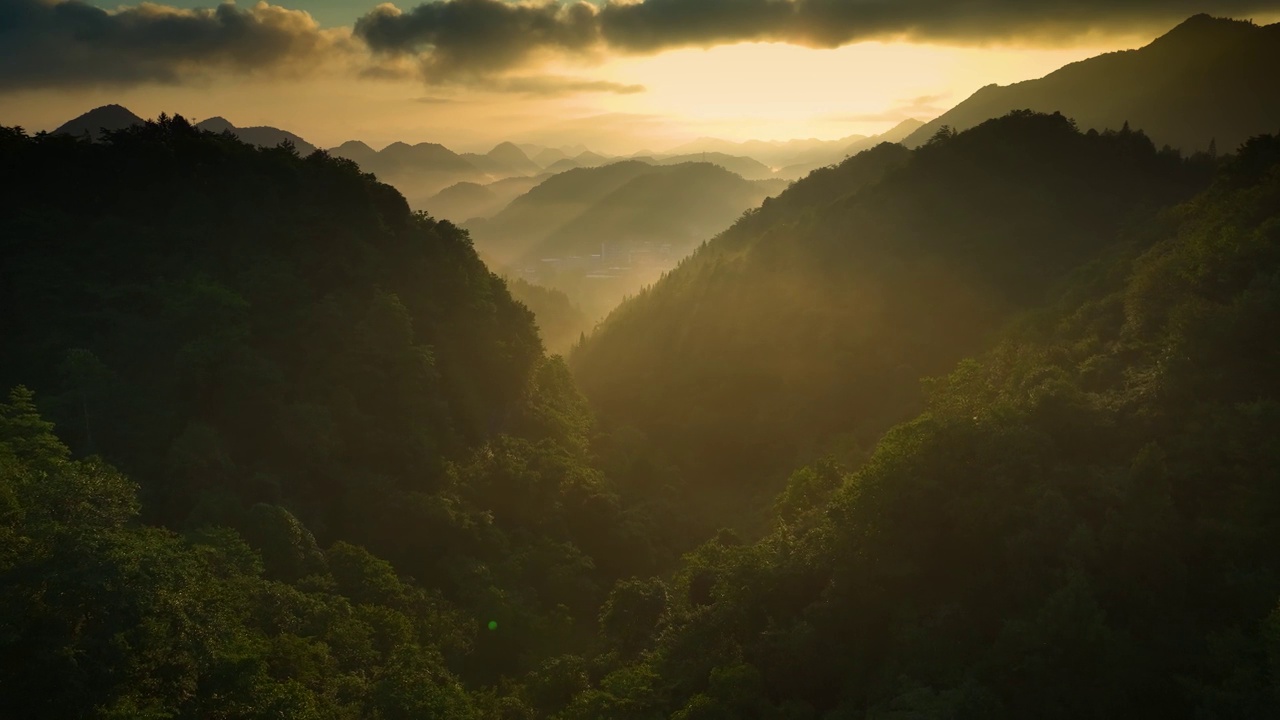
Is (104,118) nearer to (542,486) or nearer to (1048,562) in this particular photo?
(542,486)

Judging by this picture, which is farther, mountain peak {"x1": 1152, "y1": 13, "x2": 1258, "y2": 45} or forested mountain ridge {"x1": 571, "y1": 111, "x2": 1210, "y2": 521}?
mountain peak {"x1": 1152, "y1": 13, "x2": 1258, "y2": 45}

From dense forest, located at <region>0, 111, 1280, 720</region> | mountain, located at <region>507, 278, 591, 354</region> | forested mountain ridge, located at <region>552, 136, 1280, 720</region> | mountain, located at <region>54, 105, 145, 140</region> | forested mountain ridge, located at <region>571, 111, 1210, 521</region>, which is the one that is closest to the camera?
dense forest, located at <region>0, 111, 1280, 720</region>

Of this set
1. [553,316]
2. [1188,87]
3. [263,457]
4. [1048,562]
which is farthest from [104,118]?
[1188,87]

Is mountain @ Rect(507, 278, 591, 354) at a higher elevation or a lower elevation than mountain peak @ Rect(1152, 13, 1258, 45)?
lower

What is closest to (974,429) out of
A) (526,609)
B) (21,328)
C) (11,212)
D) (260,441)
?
(526,609)

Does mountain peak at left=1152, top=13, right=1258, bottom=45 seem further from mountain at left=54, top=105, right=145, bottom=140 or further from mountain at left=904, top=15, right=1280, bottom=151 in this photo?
mountain at left=54, top=105, right=145, bottom=140

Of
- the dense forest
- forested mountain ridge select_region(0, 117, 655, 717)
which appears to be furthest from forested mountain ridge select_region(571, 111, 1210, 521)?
forested mountain ridge select_region(0, 117, 655, 717)

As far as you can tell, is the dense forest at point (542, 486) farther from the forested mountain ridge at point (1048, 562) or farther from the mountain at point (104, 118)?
the mountain at point (104, 118)
